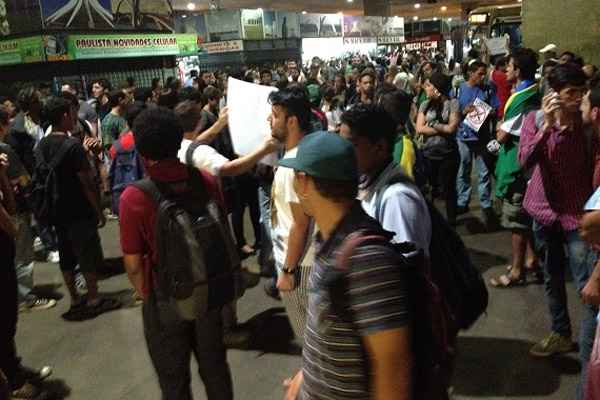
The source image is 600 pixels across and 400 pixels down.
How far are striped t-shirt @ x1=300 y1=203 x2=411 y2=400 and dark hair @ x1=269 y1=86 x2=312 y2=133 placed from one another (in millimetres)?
1386

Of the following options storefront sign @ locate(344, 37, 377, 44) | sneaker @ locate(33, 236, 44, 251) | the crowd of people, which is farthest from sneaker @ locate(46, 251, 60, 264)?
storefront sign @ locate(344, 37, 377, 44)

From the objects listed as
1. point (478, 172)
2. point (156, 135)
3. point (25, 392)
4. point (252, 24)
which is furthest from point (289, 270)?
point (252, 24)

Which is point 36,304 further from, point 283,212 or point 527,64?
point 527,64

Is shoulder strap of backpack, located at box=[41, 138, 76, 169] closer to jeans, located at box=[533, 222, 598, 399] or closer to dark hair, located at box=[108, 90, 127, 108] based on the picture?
dark hair, located at box=[108, 90, 127, 108]

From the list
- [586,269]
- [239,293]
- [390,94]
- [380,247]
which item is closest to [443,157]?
[390,94]

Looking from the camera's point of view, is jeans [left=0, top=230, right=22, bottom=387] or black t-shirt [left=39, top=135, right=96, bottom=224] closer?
jeans [left=0, top=230, right=22, bottom=387]

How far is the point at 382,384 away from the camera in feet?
4.66

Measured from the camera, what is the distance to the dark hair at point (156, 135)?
90.9 inches

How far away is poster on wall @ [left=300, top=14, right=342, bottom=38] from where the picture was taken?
23330 mm

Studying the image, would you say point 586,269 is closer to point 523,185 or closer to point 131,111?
point 523,185

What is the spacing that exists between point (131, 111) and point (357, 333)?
13.9ft

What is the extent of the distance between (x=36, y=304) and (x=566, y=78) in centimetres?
487

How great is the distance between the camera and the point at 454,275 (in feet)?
6.98

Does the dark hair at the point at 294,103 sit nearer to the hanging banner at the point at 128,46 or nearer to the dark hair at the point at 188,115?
the dark hair at the point at 188,115
